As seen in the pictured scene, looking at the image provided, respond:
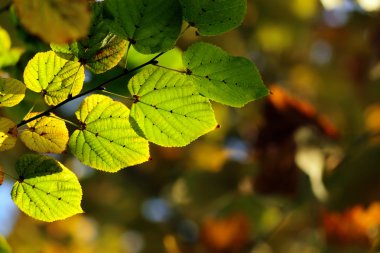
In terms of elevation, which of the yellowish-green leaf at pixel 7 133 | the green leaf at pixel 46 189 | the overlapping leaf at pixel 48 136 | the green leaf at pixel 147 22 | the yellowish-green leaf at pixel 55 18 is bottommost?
the green leaf at pixel 46 189

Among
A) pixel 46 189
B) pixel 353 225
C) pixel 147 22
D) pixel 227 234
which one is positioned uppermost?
pixel 147 22

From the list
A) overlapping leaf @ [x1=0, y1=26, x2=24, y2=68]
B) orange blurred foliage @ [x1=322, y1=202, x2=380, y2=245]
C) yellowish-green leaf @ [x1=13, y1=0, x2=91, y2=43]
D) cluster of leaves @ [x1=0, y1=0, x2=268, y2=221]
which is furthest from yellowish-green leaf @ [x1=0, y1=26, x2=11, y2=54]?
orange blurred foliage @ [x1=322, y1=202, x2=380, y2=245]

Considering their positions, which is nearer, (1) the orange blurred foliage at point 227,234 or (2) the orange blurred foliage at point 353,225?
(2) the orange blurred foliage at point 353,225

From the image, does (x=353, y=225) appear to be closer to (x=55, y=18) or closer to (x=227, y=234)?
(x=227, y=234)

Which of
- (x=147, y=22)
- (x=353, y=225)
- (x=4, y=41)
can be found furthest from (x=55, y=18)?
(x=353, y=225)

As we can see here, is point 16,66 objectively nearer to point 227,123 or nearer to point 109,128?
point 109,128

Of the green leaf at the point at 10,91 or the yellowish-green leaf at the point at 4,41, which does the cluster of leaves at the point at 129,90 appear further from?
the yellowish-green leaf at the point at 4,41

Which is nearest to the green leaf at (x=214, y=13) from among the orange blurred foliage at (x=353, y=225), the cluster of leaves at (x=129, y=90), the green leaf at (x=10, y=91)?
the cluster of leaves at (x=129, y=90)
